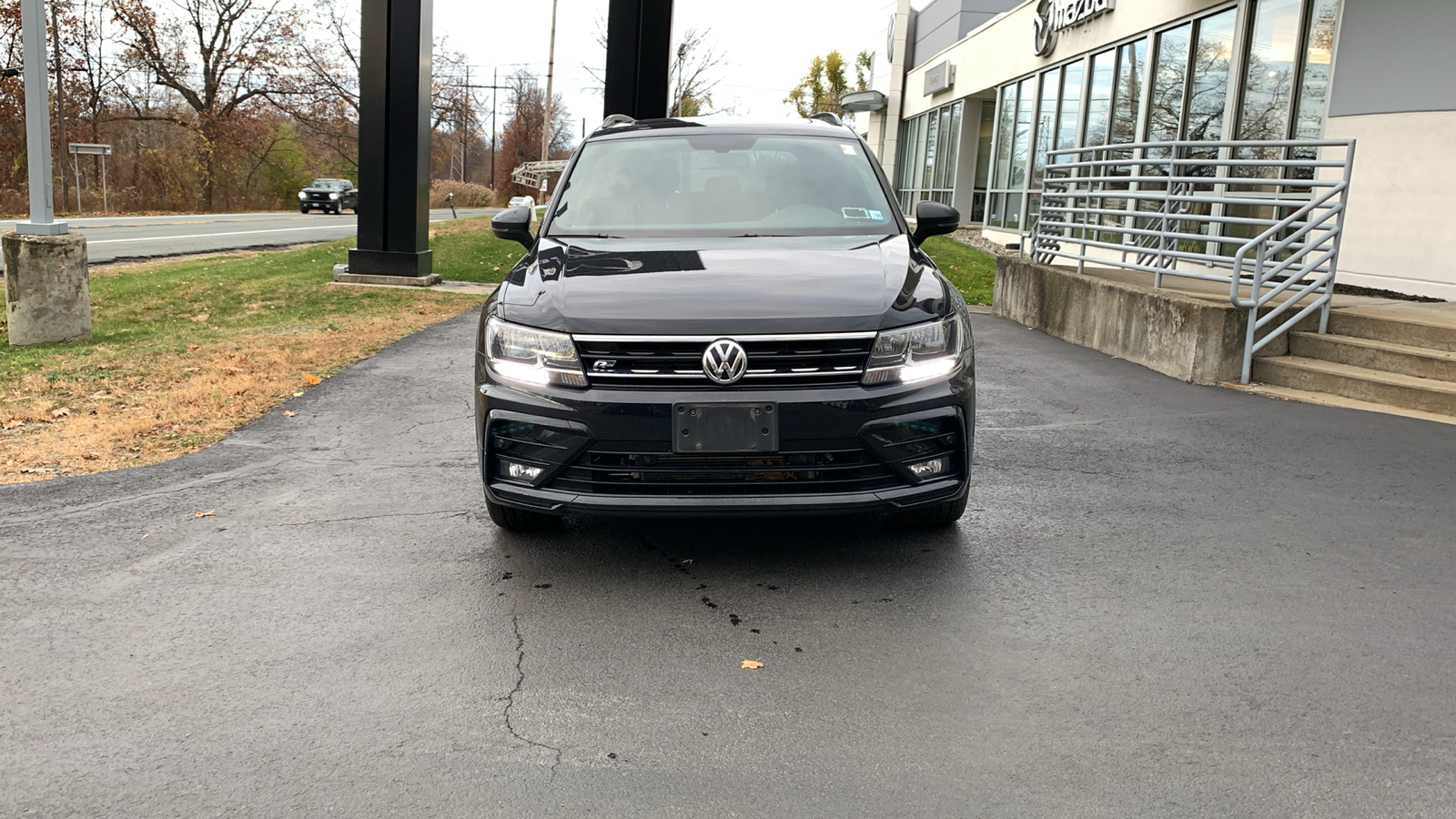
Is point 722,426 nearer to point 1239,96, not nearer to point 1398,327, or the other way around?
point 1398,327

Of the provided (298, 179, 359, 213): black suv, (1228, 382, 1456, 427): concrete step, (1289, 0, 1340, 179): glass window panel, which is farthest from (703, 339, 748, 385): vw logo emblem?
(298, 179, 359, 213): black suv

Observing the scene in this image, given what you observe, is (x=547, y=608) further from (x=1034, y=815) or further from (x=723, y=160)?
(x=723, y=160)

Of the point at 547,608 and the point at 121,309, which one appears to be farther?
the point at 121,309

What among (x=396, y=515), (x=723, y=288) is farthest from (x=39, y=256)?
(x=723, y=288)

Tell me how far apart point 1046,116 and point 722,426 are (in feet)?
70.9

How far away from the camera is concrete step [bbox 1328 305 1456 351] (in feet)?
27.2

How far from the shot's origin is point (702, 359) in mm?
3961

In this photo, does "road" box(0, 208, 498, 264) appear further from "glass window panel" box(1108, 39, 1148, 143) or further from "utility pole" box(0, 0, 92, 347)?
"glass window panel" box(1108, 39, 1148, 143)

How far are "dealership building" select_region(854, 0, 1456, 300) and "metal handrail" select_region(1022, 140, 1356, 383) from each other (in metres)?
0.41

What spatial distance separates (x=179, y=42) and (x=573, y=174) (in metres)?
57.1

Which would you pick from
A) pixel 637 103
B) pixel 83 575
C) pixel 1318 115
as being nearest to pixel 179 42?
pixel 637 103

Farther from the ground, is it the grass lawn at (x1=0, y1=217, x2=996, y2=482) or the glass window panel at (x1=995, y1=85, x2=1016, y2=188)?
the glass window panel at (x1=995, y1=85, x2=1016, y2=188)

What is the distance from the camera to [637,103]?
57.0 feet

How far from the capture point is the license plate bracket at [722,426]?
392 cm
